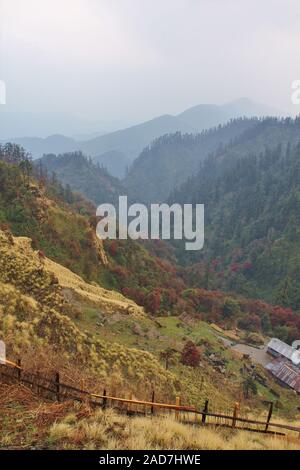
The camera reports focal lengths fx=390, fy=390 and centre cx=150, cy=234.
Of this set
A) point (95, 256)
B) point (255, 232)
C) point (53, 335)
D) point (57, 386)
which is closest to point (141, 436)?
point (57, 386)

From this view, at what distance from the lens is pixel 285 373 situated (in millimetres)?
44312

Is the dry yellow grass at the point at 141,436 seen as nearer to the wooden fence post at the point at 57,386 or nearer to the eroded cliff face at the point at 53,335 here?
the wooden fence post at the point at 57,386

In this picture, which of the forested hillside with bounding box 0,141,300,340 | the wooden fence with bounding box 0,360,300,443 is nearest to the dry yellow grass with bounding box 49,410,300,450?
the wooden fence with bounding box 0,360,300,443

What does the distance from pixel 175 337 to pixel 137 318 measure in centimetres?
412

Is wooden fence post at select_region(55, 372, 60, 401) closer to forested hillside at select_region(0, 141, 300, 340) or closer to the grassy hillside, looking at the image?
the grassy hillside

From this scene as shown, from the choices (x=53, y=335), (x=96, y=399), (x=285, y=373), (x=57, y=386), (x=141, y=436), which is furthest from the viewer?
(x=285, y=373)

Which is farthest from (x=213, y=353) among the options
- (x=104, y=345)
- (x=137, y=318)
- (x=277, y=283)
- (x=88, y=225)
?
(x=277, y=283)

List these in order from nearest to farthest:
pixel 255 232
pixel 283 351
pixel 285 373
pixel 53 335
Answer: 1. pixel 53 335
2. pixel 285 373
3. pixel 283 351
4. pixel 255 232

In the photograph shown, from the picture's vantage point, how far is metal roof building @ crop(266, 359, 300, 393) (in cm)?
4275

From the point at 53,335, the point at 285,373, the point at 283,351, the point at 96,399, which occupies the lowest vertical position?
the point at 283,351

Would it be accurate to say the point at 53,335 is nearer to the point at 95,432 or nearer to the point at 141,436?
the point at 95,432

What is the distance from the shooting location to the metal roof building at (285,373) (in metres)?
42.8

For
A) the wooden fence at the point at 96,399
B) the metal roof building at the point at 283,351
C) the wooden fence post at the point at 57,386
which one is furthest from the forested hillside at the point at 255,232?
the wooden fence post at the point at 57,386

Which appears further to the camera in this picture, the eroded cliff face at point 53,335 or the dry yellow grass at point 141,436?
the eroded cliff face at point 53,335
